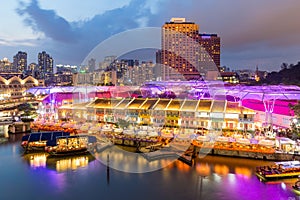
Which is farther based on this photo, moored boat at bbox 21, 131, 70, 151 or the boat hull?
moored boat at bbox 21, 131, 70, 151

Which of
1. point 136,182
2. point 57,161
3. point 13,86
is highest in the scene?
point 13,86

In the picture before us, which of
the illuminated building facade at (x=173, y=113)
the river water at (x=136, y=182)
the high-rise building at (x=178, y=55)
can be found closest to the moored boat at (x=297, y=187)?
the river water at (x=136, y=182)

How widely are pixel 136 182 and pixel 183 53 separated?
33312 mm

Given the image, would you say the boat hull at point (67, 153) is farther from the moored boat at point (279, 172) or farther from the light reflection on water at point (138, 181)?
the moored boat at point (279, 172)

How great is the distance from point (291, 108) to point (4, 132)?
31.6 ft

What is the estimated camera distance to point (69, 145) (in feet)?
26.6

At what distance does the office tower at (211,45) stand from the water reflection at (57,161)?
36.8 meters

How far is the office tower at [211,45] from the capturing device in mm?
42750

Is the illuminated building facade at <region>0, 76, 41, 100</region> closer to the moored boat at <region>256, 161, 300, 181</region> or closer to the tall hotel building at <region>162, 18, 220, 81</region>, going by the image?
the tall hotel building at <region>162, 18, 220, 81</region>

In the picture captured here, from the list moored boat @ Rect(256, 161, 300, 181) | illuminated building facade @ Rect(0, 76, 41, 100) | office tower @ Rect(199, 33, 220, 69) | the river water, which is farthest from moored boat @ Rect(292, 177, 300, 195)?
office tower @ Rect(199, 33, 220, 69)

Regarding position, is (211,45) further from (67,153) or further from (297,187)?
(297,187)

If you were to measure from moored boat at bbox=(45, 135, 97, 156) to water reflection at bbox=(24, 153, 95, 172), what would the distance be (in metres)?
0.17

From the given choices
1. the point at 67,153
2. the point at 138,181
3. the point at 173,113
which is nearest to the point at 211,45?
the point at 173,113

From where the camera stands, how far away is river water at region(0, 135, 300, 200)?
18.4 feet
